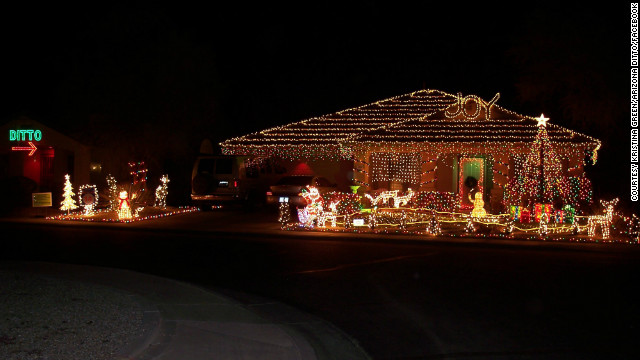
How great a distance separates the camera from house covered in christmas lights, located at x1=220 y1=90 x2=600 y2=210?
1040 inches

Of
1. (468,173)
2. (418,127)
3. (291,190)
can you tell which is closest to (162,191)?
(291,190)

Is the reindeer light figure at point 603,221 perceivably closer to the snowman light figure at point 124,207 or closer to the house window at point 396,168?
the house window at point 396,168

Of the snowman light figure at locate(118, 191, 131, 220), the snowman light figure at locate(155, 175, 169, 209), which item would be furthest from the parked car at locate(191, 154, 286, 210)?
the snowman light figure at locate(118, 191, 131, 220)

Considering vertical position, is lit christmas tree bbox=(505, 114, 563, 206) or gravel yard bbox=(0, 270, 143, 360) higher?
lit christmas tree bbox=(505, 114, 563, 206)

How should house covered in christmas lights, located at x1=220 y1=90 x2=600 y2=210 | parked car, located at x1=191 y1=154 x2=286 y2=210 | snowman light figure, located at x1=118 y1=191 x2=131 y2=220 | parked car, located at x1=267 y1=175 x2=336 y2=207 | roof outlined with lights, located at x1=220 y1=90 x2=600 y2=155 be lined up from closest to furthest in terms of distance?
snowman light figure, located at x1=118 y1=191 x2=131 y2=220, house covered in christmas lights, located at x1=220 y1=90 x2=600 y2=210, roof outlined with lights, located at x1=220 y1=90 x2=600 y2=155, parked car, located at x1=267 y1=175 x2=336 y2=207, parked car, located at x1=191 y1=154 x2=286 y2=210

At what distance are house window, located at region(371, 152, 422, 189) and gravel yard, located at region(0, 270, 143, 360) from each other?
19354 millimetres

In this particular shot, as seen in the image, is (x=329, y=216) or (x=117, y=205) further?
(x=117, y=205)

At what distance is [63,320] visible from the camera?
829cm

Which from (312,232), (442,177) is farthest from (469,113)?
(312,232)

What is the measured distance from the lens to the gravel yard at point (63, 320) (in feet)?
23.5

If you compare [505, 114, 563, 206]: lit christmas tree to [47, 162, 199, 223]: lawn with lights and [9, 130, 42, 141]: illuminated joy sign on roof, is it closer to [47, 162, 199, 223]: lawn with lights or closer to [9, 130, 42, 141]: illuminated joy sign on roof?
[47, 162, 199, 223]: lawn with lights

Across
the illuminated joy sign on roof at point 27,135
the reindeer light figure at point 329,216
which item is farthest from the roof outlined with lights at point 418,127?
the illuminated joy sign on roof at point 27,135

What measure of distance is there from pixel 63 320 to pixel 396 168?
2188cm

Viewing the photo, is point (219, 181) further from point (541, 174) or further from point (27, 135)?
point (541, 174)
